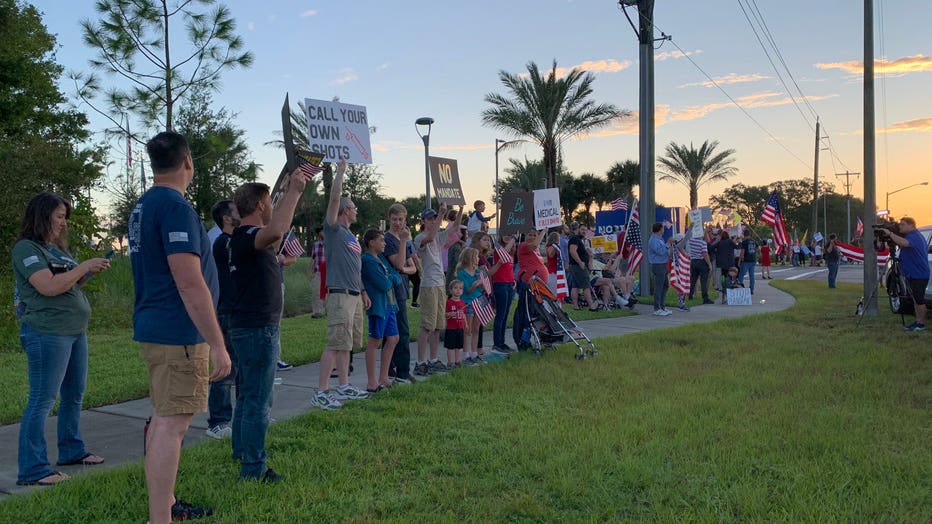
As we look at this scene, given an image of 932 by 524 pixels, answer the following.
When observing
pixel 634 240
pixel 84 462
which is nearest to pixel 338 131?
pixel 84 462

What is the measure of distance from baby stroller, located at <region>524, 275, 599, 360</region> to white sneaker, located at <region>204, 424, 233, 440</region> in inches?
179

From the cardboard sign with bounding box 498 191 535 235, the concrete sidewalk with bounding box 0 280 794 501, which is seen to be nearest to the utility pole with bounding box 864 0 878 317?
the cardboard sign with bounding box 498 191 535 235

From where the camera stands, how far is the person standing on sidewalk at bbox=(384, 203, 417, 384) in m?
7.30

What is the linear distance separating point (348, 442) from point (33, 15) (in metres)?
23.0

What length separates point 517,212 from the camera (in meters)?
11.1

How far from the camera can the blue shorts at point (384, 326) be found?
22.6 ft

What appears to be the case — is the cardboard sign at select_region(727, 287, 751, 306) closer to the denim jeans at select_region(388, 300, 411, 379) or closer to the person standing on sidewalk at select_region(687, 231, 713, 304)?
the person standing on sidewalk at select_region(687, 231, 713, 304)

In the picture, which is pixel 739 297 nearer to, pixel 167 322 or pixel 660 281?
pixel 660 281

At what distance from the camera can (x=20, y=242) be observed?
181 inches

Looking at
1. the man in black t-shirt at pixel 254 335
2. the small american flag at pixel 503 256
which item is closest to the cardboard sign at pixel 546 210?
the small american flag at pixel 503 256

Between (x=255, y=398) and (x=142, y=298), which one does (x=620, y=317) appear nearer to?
(x=255, y=398)

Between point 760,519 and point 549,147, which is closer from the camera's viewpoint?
point 760,519

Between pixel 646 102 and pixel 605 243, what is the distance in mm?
3838

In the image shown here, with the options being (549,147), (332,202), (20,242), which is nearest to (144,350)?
(20,242)
